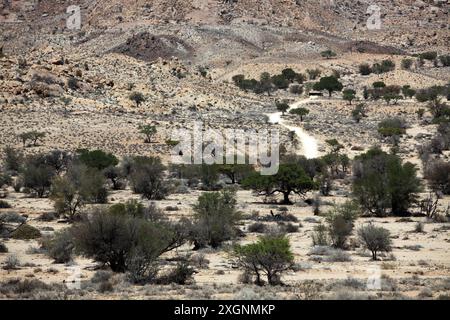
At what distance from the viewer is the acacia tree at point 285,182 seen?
1635 inches

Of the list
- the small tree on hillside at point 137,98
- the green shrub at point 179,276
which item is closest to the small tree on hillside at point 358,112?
the small tree on hillside at point 137,98

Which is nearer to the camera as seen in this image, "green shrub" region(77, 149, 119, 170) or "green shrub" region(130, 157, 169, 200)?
"green shrub" region(130, 157, 169, 200)

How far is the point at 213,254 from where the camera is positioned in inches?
1058

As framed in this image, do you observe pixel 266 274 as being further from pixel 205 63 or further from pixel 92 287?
pixel 205 63

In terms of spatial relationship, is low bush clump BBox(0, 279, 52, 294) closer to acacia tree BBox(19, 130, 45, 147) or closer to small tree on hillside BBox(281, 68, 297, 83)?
acacia tree BBox(19, 130, 45, 147)

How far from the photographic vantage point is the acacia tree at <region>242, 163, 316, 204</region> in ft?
136

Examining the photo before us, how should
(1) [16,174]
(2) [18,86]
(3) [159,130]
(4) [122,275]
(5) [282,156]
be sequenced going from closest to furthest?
(4) [122,275], (1) [16,174], (5) [282,156], (3) [159,130], (2) [18,86]

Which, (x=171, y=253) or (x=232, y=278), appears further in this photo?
(x=171, y=253)

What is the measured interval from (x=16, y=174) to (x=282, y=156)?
18502 millimetres

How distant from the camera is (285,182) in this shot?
41.8 m

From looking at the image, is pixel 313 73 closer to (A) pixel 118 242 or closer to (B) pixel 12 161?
(B) pixel 12 161

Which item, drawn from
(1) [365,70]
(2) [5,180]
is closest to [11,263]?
(2) [5,180]

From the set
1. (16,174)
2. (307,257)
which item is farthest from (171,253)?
(16,174)

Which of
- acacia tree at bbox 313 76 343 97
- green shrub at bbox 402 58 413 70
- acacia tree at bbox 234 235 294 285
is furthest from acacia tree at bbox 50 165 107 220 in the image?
green shrub at bbox 402 58 413 70
